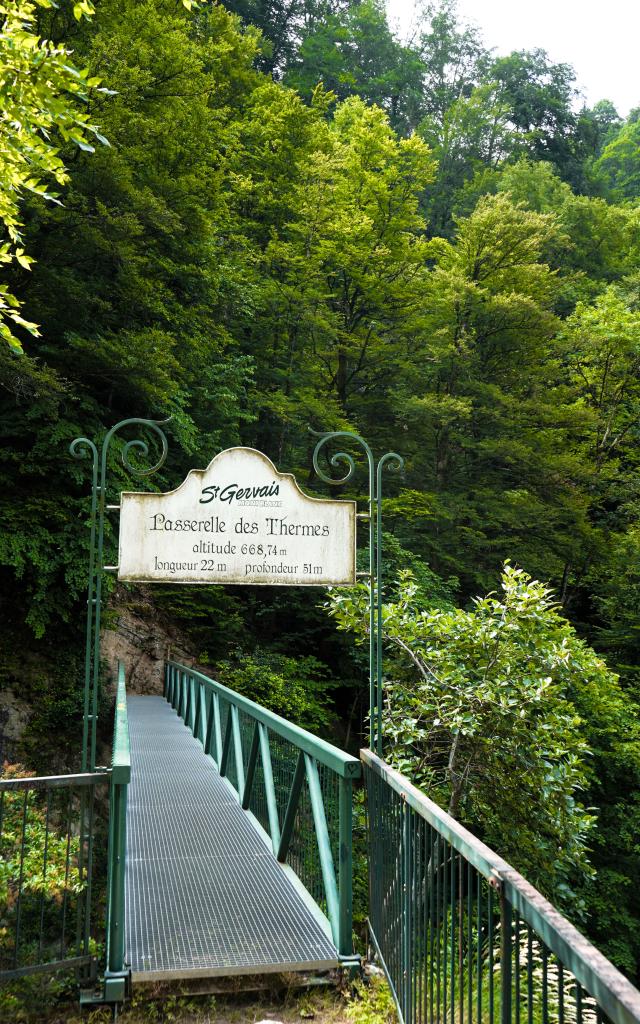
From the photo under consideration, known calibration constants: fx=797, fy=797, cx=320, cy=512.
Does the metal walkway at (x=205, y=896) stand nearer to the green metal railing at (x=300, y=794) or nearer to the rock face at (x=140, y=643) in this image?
the green metal railing at (x=300, y=794)

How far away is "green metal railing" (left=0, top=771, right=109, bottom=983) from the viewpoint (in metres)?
3.68

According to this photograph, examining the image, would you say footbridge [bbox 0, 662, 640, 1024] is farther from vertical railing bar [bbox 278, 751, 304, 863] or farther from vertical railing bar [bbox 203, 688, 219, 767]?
vertical railing bar [bbox 203, 688, 219, 767]

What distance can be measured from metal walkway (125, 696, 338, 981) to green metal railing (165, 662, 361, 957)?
0.11m

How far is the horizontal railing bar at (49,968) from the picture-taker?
343 centimetres

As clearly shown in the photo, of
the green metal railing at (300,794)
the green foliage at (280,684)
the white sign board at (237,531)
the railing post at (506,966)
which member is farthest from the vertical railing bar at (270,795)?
the green foliage at (280,684)

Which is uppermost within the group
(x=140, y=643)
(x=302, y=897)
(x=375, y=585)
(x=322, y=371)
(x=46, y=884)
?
(x=322, y=371)

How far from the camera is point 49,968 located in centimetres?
351

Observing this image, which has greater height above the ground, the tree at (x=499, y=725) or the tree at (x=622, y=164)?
the tree at (x=622, y=164)

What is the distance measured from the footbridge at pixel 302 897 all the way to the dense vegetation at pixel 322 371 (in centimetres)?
240

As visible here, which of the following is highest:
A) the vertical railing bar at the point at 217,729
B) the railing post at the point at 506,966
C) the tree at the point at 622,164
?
the tree at the point at 622,164

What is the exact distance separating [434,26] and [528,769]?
152 ft

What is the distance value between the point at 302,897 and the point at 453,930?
1.98m

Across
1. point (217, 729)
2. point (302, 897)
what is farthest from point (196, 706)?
point (302, 897)

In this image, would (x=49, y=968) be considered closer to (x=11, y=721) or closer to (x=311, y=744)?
(x=311, y=744)
